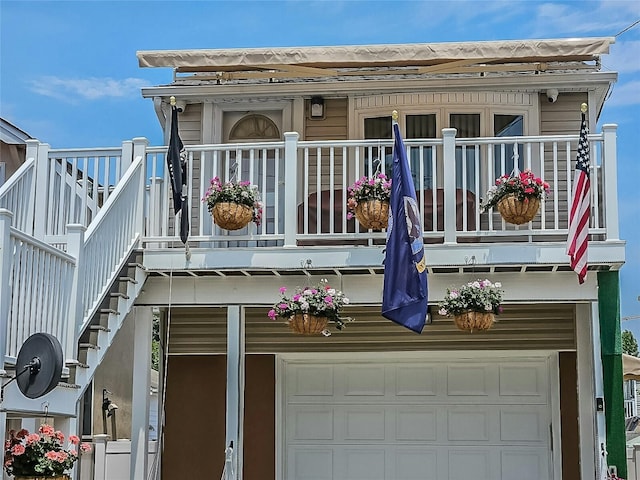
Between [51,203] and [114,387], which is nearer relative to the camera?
[51,203]

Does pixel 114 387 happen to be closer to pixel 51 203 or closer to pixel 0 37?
pixel 51 203

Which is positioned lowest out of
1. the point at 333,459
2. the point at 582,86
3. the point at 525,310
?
the point at 333,459

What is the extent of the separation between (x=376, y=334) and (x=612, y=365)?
10.2 feet

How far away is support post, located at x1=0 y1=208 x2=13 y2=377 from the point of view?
24.7 ft

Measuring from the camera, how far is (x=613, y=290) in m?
10.2

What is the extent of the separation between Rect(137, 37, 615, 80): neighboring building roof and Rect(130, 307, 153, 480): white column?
3170 mm

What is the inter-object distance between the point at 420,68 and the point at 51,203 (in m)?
4.53

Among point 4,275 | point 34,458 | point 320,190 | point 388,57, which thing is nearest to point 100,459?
point 320,190

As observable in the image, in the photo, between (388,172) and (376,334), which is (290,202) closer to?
(388,172)

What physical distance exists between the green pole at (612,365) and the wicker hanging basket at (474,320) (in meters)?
1.21

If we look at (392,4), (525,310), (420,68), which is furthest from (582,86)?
(392,4)

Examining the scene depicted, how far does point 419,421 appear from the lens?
1238 cm

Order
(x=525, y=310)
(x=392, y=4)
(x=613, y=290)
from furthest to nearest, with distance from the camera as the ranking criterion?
(x=392, y=4), (x=525, y=310), (x=613, y=290)

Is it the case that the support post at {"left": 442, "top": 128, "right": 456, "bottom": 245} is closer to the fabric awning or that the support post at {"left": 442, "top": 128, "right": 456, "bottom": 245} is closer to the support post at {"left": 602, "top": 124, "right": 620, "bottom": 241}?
the support post at {"left": 602, "top": 124, "right": 620, "bottom": 241}
